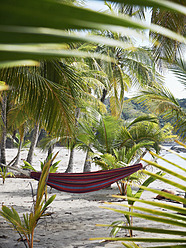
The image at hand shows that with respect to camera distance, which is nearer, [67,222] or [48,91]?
[48,91]

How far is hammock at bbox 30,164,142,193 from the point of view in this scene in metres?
2.99

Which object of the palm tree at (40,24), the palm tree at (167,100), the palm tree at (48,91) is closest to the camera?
the palm tree at (40,24)

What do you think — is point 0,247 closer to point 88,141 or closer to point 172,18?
point 172,18

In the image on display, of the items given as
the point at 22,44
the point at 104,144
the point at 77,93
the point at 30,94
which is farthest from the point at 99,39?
the point at 104,144

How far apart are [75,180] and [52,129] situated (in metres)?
0.67

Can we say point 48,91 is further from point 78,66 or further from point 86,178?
point 78,66

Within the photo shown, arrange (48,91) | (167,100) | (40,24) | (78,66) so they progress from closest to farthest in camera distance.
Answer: (40,24) → (48,91) → (167,100) → (78,66)

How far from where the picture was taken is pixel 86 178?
3055 millimetres

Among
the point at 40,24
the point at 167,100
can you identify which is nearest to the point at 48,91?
the point at 167,100

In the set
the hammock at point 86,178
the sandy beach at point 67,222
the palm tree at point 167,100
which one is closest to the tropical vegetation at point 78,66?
the palm tree at point 167,100

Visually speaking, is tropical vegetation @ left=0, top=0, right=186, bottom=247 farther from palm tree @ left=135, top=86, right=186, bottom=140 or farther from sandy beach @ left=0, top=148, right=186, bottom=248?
sandy beach @ left=0, top=148, right=186, bottom=248

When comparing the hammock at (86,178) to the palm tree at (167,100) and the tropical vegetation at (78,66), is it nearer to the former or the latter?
the tropical vegetation at (78,66)

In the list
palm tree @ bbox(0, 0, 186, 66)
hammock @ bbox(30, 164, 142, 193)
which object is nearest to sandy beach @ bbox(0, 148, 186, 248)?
hammock @ bbox(30, 164, 142, 193)

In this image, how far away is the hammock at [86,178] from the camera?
9.82ft
